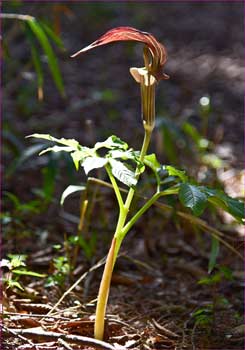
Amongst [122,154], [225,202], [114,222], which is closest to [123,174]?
[122,154]

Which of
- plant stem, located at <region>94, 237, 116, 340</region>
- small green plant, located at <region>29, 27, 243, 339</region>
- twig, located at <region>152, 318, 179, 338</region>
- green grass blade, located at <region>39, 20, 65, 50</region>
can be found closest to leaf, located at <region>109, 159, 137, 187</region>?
small green plant, located at <region>29, 27, 243, 339</region>

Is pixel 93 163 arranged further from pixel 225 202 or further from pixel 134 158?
pixel 225 202

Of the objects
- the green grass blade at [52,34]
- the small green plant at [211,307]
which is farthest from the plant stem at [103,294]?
the green grass blade at [52,34]

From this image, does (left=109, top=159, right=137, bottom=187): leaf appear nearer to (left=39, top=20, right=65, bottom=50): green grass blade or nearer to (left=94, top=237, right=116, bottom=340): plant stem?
(left=94, top=237, right=116, bottom=340): plant stem

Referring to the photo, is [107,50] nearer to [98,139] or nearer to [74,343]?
[98,139]

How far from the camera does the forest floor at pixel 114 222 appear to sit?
1269mm

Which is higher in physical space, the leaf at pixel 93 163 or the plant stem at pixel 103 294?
the leaf at pixel 93 163

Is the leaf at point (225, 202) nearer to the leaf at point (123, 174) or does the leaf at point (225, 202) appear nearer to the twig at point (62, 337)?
the leaf at point (123, 174)

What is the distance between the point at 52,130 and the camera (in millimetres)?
2535

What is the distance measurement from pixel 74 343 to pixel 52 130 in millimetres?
1535

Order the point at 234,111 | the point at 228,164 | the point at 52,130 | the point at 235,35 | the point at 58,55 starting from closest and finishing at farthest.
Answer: the point at 228,164, the point at 52,130, the point at 234,111, the point at 58,55, the point at 235,35

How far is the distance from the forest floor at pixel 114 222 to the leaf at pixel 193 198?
287 mm

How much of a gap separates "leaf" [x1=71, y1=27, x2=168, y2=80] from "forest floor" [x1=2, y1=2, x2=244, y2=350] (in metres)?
0.48

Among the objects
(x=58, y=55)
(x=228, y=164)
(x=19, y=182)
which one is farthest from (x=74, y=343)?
(x=58, y=55)
